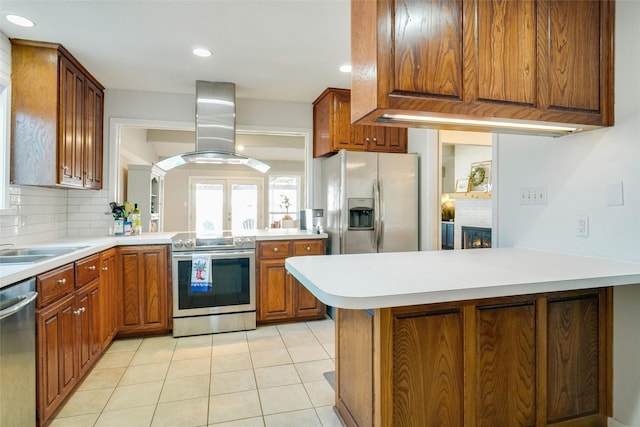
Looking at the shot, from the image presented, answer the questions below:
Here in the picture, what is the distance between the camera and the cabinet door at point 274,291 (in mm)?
3381

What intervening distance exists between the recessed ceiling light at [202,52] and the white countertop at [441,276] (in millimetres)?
1913

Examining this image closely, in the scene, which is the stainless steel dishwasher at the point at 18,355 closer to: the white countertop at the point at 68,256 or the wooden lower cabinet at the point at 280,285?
the white countertop at the point at 68,256

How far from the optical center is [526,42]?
160 centimetres

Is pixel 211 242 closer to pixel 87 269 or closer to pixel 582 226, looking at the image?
pixel 87 269

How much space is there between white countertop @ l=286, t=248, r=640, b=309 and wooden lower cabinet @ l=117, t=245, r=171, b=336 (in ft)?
6.23

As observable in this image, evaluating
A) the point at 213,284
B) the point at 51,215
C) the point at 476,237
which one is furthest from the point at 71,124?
the point at 476,237

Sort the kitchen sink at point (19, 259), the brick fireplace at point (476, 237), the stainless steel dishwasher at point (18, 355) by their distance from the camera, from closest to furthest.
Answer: the stainless steel dishwasher at point (18, 355) → the kitchen sink at point (19, 259) → the brick fireplace at point (476, 237)

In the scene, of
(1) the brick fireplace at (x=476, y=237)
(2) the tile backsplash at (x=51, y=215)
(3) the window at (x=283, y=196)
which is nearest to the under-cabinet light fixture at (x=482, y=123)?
(2) the tile backsplash at (x=51, y=215)

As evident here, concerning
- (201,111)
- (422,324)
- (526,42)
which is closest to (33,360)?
(422,324)

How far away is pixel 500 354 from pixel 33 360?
2.18 meters

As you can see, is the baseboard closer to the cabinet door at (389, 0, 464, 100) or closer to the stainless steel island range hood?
the cabinet door at (389, 0, 464, 100)

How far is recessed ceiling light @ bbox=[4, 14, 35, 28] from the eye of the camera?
7.11ft

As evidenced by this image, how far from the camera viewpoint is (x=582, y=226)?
6.17ft

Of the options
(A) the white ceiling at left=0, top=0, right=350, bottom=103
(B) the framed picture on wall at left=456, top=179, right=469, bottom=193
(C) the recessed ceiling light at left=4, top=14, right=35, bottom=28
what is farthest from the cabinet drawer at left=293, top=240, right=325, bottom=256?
Result: (B) the framed picture on wall at left=456, top=179, right=469, bottom=193
